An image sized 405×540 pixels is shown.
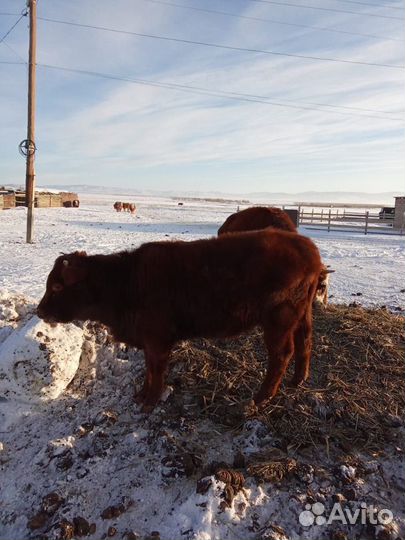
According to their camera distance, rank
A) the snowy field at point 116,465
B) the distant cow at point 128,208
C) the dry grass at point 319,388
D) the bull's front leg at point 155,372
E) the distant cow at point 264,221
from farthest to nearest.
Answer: the distant cow at point 128,208, the distant cow at point 264,221, the bull's front leg at point 155,372, the dry grass at point 319,388, the snowy field at point 116,465

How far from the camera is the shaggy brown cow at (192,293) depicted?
3883mm

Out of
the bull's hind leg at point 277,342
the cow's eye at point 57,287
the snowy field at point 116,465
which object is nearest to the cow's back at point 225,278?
the bull's hind leg at point 277,342

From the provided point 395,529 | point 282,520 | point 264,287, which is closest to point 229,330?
point 264,287

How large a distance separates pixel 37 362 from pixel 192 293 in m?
1.77

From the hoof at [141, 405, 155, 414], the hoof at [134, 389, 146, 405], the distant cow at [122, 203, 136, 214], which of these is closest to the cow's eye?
the hoof at [134, 389, 146, 405]

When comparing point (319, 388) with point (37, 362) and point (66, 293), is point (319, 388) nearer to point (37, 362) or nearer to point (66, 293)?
point (66, 293)

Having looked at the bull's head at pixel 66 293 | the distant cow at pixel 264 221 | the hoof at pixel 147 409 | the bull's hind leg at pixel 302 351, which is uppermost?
the distant cow at pixel 264 221

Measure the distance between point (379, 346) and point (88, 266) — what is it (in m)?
3.65

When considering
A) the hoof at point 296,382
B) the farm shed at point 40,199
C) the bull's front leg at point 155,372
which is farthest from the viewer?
the farm shed at point 40,199

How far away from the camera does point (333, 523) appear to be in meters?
2.92

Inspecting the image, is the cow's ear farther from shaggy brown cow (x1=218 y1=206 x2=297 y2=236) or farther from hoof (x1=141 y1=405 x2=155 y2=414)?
shaggy brown cow (x1=218 y1=206 x2=297 y2=236)

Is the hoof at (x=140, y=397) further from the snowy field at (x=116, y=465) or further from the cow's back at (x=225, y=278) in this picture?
the cow's back at (x=225, y=278)

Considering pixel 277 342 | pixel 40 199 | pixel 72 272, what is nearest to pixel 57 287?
pixel 72 272

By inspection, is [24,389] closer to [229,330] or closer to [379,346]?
[229,330]
